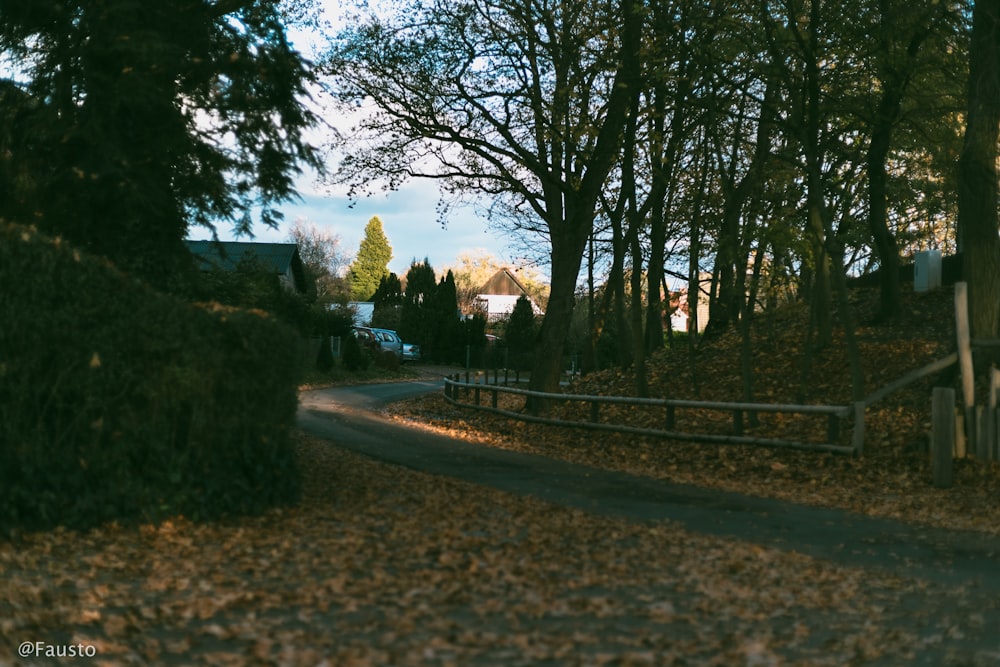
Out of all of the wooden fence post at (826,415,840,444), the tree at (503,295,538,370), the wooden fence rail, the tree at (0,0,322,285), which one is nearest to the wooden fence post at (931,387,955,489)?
the wooden fence rail

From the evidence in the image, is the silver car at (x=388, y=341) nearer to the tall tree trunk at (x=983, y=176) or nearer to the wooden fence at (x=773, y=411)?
the wooden fence at (x=773, y=411)

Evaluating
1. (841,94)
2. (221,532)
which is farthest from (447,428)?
(221,532)

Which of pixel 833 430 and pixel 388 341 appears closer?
pixel 833 430

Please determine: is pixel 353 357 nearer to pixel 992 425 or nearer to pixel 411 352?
pixel 411 352

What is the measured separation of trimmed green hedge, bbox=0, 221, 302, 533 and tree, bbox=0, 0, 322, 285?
110 inches

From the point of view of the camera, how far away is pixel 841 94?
1888 centimetres

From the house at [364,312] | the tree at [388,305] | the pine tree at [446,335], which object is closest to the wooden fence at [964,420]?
the pine tree at [446,335]

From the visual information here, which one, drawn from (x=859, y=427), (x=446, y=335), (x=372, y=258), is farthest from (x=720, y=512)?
(x=372, y=258)

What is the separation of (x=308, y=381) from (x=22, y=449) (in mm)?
31443

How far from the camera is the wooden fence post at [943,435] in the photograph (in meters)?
13.4

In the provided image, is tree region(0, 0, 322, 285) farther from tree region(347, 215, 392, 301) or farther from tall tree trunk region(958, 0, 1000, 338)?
tree region(347, 215, 392, 301)

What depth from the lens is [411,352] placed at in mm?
60344

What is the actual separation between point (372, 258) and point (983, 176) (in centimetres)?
11383

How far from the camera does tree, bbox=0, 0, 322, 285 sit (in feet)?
37.9
